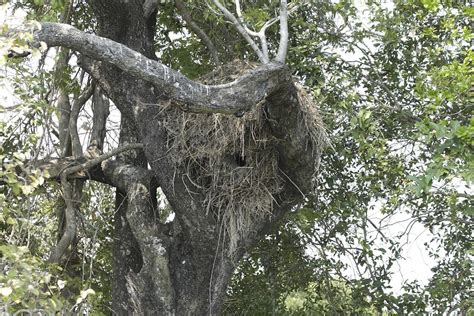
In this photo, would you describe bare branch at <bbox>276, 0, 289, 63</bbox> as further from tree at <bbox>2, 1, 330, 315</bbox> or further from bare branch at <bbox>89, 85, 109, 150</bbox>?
bare branch at <bbox>89, 85, 109, 150</bbox>

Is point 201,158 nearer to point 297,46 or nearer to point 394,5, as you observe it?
point 297,46

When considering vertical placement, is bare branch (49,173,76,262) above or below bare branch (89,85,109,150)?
below

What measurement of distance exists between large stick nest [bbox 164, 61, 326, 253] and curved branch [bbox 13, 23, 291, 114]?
0.51 m

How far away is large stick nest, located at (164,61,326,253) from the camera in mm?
5332

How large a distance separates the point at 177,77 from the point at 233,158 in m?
1.29

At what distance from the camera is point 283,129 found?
5320mm

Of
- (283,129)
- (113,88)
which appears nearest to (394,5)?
(283,129)

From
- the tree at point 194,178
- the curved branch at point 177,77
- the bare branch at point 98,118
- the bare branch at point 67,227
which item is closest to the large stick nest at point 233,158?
the tree at point 194,178

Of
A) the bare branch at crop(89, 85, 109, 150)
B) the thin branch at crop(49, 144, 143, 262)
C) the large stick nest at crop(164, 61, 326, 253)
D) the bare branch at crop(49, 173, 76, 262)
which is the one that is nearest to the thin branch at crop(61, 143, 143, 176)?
the thin branch at crop(49, 144, 143, 262)

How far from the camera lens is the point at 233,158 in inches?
217

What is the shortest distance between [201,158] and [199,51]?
102 inches

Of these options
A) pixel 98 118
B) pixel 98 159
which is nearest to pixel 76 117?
pixel 98 118

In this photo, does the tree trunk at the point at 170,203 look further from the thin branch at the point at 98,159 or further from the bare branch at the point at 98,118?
the bare branch at the point at 98,118

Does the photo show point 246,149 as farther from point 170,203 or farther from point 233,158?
point 170,203
